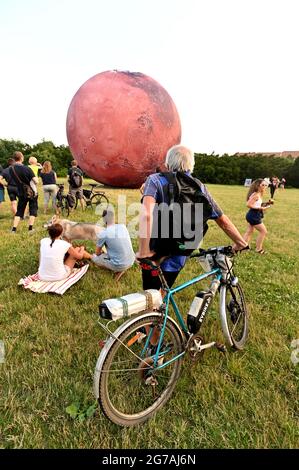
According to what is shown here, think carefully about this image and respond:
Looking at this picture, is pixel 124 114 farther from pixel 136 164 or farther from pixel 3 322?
pixel 3 322

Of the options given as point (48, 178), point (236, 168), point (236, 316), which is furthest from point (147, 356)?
point (236, 168)

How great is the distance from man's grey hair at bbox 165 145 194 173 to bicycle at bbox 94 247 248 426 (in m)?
0.83

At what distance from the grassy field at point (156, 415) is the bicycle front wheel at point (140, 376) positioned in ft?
0.36

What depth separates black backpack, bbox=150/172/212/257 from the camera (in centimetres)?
256

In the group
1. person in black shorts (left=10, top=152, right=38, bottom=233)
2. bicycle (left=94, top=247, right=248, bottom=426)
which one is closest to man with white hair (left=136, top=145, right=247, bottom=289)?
bicycle (left=94, top=247, right=248, bottom=426)

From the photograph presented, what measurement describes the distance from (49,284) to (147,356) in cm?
269

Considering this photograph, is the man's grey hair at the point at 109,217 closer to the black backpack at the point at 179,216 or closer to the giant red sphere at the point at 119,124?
the giant red sphere at the point at 119,124

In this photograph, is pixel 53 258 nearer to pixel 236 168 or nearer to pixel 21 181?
pixel 21 181

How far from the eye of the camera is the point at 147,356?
263 cm

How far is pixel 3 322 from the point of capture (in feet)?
13.0

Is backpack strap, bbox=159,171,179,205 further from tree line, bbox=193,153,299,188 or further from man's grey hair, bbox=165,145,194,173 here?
tree line, bbox=193,153,299,188

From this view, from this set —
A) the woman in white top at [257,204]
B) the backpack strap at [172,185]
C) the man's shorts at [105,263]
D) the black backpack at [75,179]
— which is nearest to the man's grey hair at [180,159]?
the backpack strap at [172,185]

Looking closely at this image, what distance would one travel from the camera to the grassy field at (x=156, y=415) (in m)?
2.31
